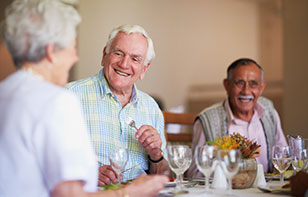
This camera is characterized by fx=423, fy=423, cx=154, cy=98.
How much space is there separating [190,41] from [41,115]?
5.09 metres

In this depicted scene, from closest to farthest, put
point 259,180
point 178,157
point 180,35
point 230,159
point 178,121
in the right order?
point 230,159
point 178,157
point 259,180
point 178,121
point 180,35

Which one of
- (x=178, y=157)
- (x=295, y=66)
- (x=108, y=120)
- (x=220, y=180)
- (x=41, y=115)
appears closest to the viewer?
(x=41, y=115)

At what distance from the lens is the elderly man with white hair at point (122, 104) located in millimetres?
2186

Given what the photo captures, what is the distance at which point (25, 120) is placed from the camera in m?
1.08

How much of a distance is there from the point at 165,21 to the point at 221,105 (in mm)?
3036

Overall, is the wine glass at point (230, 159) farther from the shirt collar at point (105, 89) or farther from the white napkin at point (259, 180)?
the shirt collar at point (105, 89)

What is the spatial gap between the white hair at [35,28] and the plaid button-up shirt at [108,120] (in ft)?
3.39

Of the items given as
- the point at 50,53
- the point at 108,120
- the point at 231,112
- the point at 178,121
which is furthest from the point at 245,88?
the point at 50,53

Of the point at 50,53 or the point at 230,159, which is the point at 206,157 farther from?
the point at 50,53

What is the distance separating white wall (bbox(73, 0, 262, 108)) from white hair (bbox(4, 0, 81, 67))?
11.7 feet

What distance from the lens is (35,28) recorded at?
115 centimetres

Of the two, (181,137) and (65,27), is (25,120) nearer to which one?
(65,27)

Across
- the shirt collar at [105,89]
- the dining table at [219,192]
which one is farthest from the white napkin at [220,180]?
the shirt collar at [105,89]

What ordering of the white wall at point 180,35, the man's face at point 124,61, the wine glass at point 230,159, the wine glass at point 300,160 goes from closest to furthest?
the wine glass at point 230,159, the wine glass at point 300,160, the man's face at point 124,61, the white wall at point 180,35
